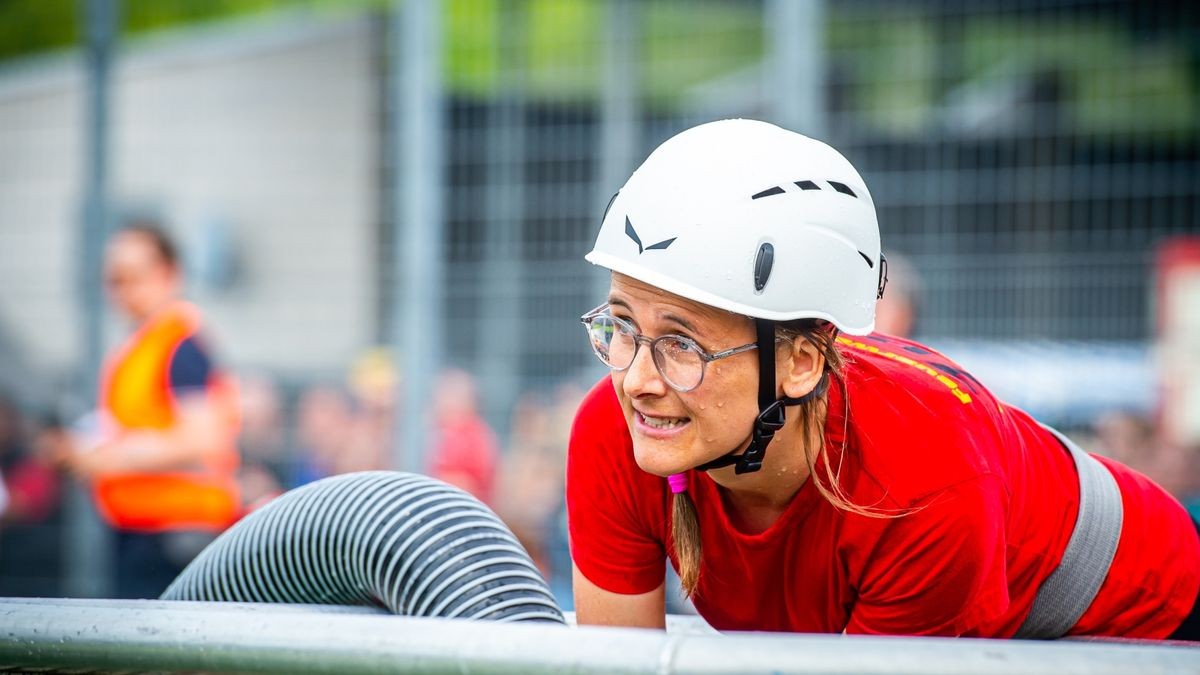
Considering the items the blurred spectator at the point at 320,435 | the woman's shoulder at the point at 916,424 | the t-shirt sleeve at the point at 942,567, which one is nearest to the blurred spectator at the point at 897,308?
the woman's shoulder at the point at 916,424

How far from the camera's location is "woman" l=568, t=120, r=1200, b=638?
2195 mm

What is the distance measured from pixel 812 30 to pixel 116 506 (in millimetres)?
3667

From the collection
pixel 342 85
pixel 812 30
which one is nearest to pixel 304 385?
pixel 342 85

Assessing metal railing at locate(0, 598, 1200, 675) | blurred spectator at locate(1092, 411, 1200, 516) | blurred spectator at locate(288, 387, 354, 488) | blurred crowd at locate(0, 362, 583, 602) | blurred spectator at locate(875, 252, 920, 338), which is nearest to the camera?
metal railing at locate(0, 598, 1200, 675)

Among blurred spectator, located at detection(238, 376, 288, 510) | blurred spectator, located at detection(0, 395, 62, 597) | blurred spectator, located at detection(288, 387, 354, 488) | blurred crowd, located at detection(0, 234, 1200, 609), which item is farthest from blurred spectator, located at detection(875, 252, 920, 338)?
blurred spectator, located at detection(0, 395, 62, 597)

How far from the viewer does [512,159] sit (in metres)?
7.86

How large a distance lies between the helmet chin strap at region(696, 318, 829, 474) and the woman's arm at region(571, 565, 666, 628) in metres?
0.36

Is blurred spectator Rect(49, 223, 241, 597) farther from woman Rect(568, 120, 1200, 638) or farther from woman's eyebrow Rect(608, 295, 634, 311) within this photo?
woman's eyebrow Rect(608, 295, 634, 311)

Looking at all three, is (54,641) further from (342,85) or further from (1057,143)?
(342,85)

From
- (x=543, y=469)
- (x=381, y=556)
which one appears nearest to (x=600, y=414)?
(x=381, y=556)

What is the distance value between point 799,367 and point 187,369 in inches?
164

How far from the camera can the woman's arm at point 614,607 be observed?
8.25 ft

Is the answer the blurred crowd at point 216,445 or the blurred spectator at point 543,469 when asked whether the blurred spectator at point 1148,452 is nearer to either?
the blurred crowd at point 216,445

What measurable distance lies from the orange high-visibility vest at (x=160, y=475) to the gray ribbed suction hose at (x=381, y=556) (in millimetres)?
3242
